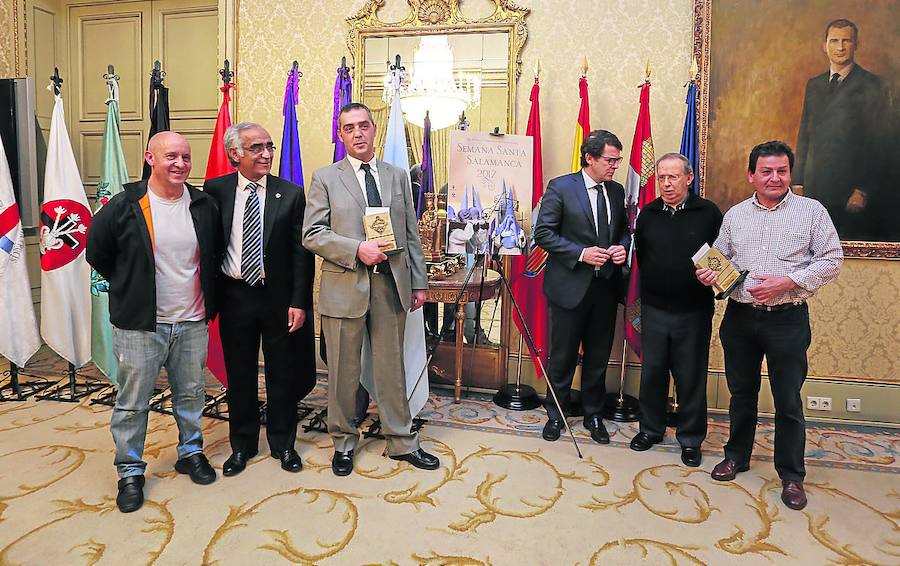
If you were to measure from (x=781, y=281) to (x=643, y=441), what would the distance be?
3.69 ft

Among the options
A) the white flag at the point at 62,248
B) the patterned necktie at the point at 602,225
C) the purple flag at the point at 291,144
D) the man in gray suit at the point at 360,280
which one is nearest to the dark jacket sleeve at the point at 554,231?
the patterned necktie at the point at 602,225

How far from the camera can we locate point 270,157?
2.68 meters

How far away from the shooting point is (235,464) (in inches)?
109

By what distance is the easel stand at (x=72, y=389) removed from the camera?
3760mm

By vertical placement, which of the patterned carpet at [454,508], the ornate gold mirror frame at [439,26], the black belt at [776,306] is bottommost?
the patterned carpet at [454,508]

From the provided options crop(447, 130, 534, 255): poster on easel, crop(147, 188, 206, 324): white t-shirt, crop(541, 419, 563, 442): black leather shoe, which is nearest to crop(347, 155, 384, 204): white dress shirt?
crop(147, 188, 206, 324): white t-shirt

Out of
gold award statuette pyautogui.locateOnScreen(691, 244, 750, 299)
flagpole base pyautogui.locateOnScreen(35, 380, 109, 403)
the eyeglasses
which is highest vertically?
the eyeglasses

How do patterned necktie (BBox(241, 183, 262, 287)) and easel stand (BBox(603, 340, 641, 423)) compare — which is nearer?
patterned necktie (BBox(241, 183, 262, 287))

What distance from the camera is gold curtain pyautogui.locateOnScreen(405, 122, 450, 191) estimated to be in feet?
13.3

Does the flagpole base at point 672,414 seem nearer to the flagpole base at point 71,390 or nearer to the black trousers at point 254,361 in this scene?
the black trousers at point 254,361

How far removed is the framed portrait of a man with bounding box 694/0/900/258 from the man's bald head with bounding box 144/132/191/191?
117 inches

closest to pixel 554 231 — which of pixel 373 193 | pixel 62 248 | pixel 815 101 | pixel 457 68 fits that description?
pixel 373 193

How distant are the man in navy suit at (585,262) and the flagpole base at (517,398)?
50 centimetres

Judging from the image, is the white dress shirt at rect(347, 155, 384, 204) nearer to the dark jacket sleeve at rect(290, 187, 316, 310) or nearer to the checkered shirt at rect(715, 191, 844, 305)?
the dark jacket sleeve at rect(290, 187, 316, 310)
